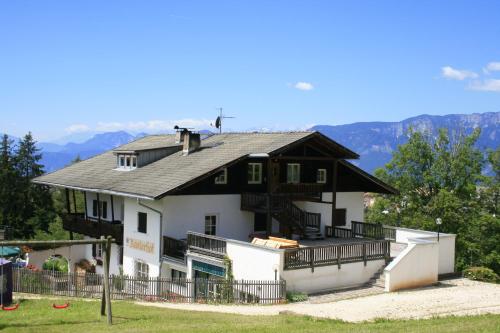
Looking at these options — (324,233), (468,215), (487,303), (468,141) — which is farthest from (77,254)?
(468,141)

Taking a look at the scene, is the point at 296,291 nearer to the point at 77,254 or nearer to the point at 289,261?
the point at 289,261

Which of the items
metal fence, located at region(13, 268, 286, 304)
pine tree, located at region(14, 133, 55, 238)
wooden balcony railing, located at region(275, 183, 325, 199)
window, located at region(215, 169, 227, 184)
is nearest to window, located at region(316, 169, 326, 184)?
wooden balcony railing, located at region(275, 183, 325, 199)

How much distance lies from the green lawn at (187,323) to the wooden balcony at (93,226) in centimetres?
1180

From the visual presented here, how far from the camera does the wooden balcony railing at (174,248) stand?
2706cm

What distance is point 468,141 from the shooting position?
161ft

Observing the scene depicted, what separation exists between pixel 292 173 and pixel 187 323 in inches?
620

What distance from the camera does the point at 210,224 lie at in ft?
95.6

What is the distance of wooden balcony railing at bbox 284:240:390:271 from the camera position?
2336 centimetres

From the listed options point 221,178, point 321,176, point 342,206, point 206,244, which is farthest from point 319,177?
point 206,244

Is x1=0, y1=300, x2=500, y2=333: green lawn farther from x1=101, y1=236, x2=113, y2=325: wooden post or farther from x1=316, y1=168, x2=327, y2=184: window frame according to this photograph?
x1=316, y1=168, x2=327, y2=184: window frame

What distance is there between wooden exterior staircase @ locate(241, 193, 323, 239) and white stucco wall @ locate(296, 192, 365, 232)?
2.72 metres

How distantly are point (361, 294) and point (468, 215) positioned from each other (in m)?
25.0

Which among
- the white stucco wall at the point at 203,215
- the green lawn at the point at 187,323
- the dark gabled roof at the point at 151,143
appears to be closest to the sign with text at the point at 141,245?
the white stucco wall at the point at 203,215

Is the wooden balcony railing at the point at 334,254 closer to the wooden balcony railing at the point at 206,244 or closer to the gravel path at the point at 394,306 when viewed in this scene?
the gravel path at the point at 394,306
